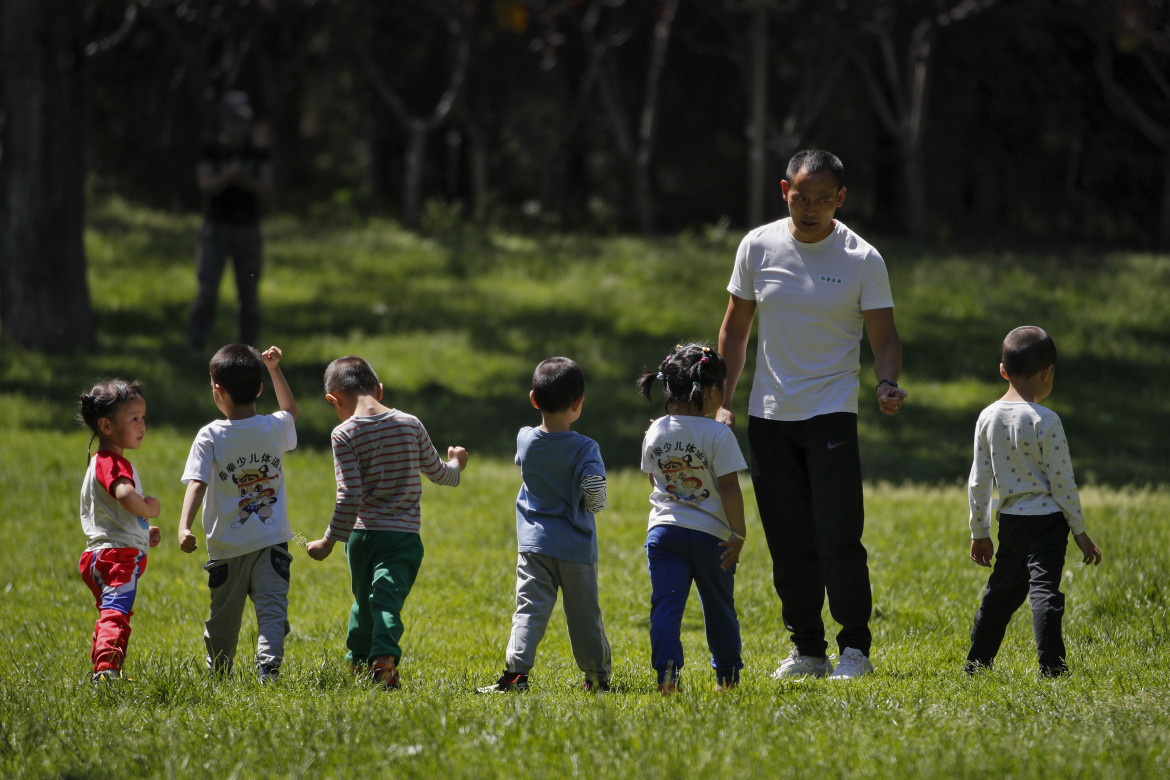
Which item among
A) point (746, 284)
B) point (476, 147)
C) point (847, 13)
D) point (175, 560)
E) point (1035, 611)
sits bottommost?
point (175, 560)

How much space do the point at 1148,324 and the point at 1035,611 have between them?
11.6 metres

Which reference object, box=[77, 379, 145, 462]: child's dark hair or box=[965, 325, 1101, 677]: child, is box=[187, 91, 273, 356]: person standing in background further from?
box=[965, 325, 1101, 677]: child

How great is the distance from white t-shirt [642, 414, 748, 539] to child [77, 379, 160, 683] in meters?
2.08

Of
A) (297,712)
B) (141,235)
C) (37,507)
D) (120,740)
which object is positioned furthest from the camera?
(141,235)

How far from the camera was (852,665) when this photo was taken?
5121 mm

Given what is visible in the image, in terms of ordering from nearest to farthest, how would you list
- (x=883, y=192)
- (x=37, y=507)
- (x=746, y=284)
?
(x=746, y=284) → (x=37, y=507) → (x=883, y=192)

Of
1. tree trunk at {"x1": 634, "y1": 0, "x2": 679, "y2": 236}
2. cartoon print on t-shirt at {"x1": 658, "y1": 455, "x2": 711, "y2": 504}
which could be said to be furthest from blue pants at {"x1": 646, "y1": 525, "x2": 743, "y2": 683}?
tree trunk at {"x1": 634, "y1": 0, "x2": 679, "y2": 236}

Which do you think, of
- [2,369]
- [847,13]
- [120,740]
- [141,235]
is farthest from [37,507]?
[847,13]

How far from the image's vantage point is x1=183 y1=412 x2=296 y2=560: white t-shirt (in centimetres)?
492

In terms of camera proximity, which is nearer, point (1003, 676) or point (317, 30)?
point (1003, 676)

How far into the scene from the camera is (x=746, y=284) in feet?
17.5

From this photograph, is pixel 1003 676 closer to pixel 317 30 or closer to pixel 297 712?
pixel 297 712

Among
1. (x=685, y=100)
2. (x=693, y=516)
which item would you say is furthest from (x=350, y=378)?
(x=685, y=100)

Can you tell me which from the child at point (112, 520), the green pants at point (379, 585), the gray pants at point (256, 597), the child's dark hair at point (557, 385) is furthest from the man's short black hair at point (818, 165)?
the child at point (112, 520)
